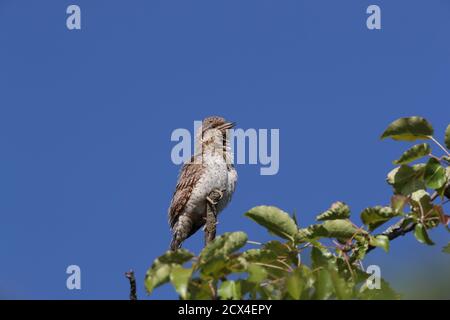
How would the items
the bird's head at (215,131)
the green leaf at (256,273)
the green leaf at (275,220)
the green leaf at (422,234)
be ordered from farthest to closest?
the bird's head at (215,131) < the green leaf at (275,220) < the green leaf at (422,234) < the green leaf at (256,273)

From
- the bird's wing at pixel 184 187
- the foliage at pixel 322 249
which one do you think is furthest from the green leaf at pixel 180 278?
the bird's wing at pixel 184 187

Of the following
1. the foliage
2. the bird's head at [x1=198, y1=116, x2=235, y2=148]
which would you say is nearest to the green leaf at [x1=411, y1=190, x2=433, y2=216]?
the foliage

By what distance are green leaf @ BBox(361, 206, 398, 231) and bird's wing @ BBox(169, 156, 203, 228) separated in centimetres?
591

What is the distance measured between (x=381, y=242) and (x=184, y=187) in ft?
20.5

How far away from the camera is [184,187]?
1048cm

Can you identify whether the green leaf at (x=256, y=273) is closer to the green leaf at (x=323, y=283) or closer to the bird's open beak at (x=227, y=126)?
the green leaf at (x=323, y=283)

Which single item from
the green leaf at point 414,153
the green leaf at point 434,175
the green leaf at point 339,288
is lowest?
the green leaf at point 339,288

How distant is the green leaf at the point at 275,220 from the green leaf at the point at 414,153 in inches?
29.6

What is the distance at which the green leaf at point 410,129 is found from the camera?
4.65 meters

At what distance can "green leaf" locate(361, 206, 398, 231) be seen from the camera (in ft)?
14.4

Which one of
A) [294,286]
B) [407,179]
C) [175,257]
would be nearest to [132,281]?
[175,257]

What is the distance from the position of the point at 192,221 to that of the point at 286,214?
243 inches

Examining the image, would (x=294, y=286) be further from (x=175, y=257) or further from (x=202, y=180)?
(x=202, y=180)
